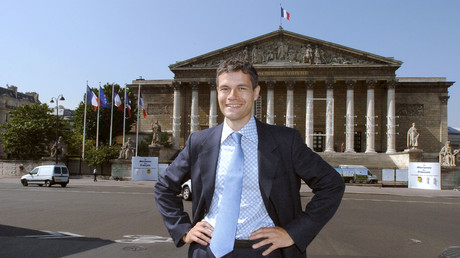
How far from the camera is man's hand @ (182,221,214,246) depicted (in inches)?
96.7

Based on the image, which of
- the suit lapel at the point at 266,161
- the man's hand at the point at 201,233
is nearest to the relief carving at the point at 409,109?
the suit lapel at the point at 266,161

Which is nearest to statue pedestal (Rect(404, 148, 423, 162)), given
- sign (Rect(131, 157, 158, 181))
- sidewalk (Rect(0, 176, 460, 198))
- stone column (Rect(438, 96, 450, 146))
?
sidewalk (Rect(0, 176, 460, 198))

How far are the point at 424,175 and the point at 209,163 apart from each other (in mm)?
33763

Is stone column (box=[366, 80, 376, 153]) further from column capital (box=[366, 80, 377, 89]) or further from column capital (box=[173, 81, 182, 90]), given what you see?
column capital (box=[173, 81, 182, 90])

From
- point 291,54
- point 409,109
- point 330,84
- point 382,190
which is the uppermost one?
point 291,54

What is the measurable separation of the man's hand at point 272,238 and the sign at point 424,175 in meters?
32.9

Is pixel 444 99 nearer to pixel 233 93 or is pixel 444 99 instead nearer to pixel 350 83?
pixel 350 83

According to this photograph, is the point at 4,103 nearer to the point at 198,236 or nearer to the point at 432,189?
the point at 432,189

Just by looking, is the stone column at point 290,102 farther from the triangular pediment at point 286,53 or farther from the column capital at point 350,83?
the column capital at point 350,83

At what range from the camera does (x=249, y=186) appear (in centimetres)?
254

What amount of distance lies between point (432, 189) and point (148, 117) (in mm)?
37447

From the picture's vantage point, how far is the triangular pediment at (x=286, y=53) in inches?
1911

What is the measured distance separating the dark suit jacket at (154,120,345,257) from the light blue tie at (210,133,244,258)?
124 mm

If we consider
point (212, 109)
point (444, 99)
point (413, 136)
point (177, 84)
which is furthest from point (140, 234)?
point (444, 99)
